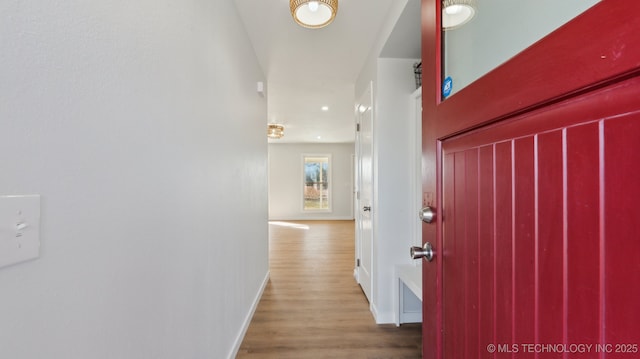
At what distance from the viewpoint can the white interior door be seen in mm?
2510

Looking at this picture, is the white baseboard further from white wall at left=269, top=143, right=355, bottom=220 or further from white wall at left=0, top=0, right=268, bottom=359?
white wall at left=269, top=143, right=355, bottom=220

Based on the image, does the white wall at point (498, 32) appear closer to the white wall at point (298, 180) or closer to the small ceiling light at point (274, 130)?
the small ceiling light at point (274, 130)

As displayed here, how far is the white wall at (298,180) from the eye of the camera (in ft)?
26.8

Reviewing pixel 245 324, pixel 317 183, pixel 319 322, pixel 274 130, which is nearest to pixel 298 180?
pixel 317 183

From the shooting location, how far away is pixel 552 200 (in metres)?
0.52

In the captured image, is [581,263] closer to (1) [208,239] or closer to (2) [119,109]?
(2) [119,109]

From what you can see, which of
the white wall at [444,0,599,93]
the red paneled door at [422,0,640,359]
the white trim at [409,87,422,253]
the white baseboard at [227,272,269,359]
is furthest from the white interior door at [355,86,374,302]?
the red paneled door at [422,0,640,359]

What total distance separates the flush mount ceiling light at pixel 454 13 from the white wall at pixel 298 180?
7.32 metres

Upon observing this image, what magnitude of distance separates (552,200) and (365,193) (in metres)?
2.28

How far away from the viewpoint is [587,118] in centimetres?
45

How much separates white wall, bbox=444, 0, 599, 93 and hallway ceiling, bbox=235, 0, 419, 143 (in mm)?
921

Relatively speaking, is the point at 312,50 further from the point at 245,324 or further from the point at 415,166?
the point at 245,324

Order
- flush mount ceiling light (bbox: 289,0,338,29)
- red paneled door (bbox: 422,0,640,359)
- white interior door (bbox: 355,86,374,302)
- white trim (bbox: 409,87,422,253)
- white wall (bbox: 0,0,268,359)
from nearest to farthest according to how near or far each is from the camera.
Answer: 1. red paneled door (bbox: 422,0,640,359)
2. white wall (bbox: 0,0,268,359)
3. flush mount ceiling light (bbox: 289,0,338,29)
4. white trim (bbox: 409,87,422,253)
5. white interior door (bbox: 355,86,374,302)

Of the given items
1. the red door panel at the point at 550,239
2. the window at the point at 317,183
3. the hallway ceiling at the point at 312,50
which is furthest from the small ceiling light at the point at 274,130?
the red door panel at the point at 550,239
